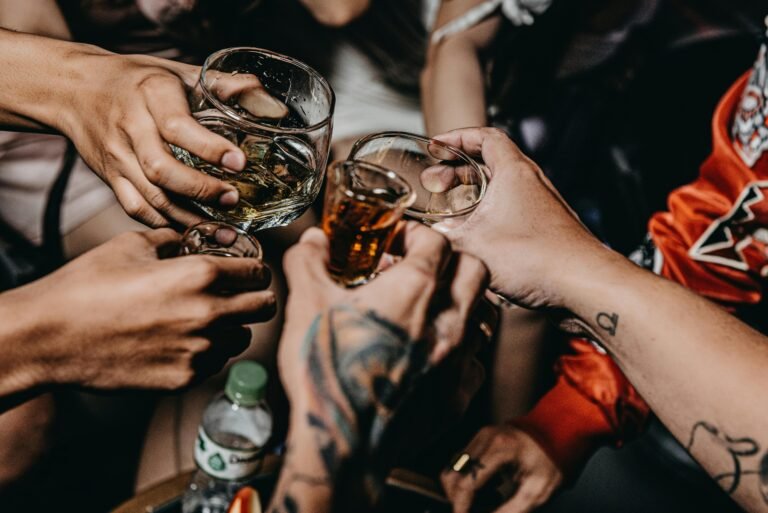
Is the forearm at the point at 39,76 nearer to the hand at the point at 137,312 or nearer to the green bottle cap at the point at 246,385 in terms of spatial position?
the hand at the point at 137,312

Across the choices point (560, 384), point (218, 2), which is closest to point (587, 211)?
point (560, 384)

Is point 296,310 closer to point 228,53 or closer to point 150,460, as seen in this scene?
point 228,53

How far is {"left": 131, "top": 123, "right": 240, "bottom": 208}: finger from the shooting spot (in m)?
1.12

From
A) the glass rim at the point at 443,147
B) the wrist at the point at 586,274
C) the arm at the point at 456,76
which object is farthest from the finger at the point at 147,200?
the arm at the point at 456,76

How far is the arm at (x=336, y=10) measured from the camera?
2.63 metres

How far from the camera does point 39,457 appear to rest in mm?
1836

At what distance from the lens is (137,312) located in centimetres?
97

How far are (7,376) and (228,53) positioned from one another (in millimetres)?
754

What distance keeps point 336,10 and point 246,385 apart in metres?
1.92

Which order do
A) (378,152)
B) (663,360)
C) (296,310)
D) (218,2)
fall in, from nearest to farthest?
1. (296,310)
2. (663,360)
3. (378,152)
4. (218,2)

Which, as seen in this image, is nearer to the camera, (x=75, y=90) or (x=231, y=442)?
(x=75, y=90)

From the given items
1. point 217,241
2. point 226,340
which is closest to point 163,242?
point 217,241

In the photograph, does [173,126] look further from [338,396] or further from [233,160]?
[338,396]

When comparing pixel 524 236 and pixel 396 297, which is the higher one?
pixel 396 297
